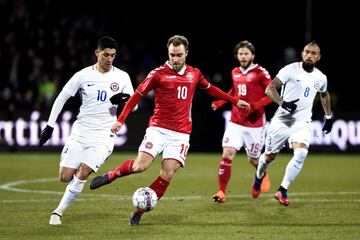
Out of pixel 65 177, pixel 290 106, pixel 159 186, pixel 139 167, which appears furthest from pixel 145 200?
pixel 290 106

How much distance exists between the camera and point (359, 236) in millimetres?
8727

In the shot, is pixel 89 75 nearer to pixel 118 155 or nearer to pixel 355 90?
pixel 118 155

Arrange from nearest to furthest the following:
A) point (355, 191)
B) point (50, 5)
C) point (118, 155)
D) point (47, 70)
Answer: point (355, 191), point (118, 155), point (47, 70), point (50, 5)

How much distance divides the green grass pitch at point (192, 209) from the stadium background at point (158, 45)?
401cm

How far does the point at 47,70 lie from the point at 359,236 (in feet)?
Result: 56.7

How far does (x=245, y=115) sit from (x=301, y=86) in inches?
54.2

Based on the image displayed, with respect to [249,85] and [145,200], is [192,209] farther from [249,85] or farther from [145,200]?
[249,85]

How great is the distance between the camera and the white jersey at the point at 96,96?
9.89 meters

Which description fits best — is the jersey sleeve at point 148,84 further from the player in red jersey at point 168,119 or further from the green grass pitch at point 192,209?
the green grass pitch at point 192,209

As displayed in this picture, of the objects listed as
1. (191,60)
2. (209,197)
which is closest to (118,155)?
(191,60)

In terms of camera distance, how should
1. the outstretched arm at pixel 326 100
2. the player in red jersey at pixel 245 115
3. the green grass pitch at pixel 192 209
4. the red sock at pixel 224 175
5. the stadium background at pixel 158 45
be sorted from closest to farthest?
the green grass pitch at pixel 192 209
the outstretched arm at pixel 326 100
the red sock at pixel 224 175
the player in red jersey at pixel 245 115
the stadium background at pixel 158 45

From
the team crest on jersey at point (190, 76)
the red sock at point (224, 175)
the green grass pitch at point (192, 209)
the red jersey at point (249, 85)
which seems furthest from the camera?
the red jersey at point (249, 85)

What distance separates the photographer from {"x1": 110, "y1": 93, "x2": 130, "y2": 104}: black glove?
9914mm

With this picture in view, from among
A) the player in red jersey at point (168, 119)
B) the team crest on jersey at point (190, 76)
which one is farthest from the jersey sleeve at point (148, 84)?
the team crest on jersey at point (190, 76)
